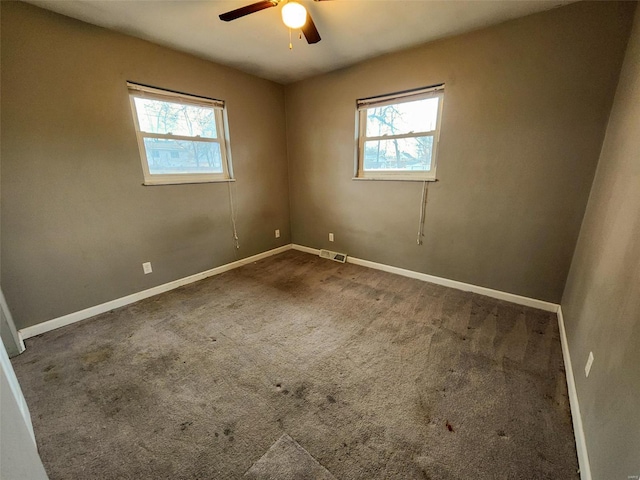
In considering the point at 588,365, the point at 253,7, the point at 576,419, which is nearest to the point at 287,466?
the point at 576,419

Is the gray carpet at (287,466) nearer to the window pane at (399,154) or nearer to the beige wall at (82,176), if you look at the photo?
the beige wall at (82,176)

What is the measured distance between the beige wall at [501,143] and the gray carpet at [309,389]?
592mm

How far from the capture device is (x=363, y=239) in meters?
3.41

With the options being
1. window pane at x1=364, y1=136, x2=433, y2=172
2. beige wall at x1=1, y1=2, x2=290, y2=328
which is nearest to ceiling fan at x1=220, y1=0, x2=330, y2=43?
beige wall at x1=1, y1=2, x2=290, y2=328

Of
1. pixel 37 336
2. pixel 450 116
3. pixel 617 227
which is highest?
pixel 450 116

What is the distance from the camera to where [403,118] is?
2.85 m

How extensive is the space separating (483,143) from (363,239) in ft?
5.49

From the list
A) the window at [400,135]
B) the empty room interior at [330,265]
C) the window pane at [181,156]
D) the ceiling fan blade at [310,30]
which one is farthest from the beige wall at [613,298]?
the window pane at [181,156]

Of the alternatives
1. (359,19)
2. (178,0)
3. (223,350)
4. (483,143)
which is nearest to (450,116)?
(483,143)

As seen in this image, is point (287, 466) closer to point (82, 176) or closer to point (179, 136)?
point (82, 176)

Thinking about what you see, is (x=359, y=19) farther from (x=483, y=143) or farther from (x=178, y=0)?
(x=483, y=143)

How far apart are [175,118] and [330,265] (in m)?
2.52

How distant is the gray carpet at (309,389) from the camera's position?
1.15 meters

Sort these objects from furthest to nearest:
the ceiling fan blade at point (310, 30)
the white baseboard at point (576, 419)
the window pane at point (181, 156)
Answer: the window pane at point (181, 156), the ceiling fan blade at point (310, 30), the white baseboard at point (576, 419)
